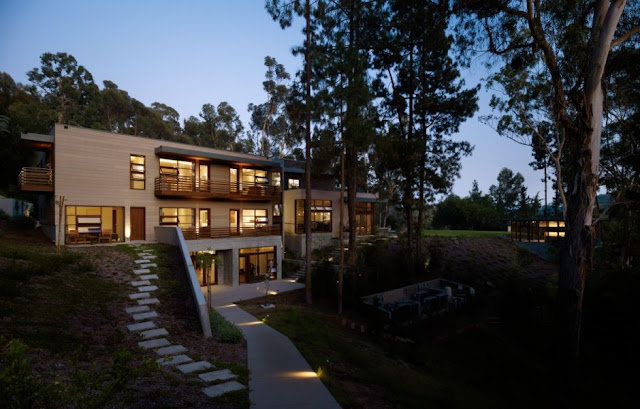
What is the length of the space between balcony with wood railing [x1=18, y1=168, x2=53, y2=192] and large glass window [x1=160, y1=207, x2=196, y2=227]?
5.70 meters

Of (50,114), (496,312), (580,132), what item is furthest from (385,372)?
(50,114)

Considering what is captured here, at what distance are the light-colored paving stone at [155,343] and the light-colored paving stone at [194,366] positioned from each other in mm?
1257

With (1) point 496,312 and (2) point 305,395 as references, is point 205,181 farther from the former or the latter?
(1) point 496,312

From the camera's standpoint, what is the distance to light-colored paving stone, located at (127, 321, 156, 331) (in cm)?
869

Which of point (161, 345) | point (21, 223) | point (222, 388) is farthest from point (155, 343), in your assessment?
point (21, 223)

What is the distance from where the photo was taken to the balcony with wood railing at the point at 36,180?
15870 millimetres

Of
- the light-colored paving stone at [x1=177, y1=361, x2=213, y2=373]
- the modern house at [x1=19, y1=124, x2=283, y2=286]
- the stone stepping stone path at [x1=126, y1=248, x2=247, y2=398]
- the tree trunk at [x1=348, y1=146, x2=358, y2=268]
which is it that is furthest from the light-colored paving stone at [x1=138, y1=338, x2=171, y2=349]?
the tree trunk at [x1=348, y1=146, x2=358, y2=268]

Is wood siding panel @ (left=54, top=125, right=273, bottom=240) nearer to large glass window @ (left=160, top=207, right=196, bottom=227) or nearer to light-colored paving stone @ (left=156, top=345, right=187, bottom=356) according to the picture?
large glass window @ (left=160, top=207, right=196, bottom=227)

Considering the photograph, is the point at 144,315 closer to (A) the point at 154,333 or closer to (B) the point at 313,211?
(A) the point at 154,333

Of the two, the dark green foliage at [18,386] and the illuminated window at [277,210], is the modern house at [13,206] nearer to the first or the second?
the illuminated window at [277,210]

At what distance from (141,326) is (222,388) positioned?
13.3ft

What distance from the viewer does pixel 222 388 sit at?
20.7ft

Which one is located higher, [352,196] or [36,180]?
[36,180]

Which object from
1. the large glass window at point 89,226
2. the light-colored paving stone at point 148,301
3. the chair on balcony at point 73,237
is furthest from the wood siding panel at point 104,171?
the light-colored paving stone at point 148,301
